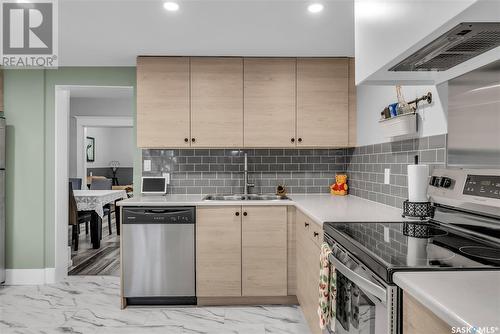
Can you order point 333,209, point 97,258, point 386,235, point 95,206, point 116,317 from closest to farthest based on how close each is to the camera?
point 386,235, point 333,209, point 116,317, point 97,258, point 95,206

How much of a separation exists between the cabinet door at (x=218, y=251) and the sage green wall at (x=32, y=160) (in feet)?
3.54

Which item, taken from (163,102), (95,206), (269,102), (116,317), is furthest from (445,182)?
(95,206)

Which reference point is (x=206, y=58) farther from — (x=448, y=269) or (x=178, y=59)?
(x=448, y=269)

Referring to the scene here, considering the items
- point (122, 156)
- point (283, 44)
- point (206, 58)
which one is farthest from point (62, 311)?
point (122, 156)

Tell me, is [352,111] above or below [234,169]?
above

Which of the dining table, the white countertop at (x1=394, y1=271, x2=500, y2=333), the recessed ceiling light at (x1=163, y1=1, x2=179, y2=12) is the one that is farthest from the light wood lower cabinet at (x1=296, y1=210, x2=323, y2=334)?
the dining table

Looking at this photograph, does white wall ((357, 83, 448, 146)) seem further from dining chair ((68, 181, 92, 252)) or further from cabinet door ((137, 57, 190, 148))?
dining chair ((68, 181, 92, 252))

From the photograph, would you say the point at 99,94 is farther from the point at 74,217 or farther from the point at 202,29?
the point at 202,29

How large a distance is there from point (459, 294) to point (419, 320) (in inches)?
5.4

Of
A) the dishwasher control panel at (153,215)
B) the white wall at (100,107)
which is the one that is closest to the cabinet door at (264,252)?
the dishwasher control panel at (153,215)

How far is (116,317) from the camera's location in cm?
290

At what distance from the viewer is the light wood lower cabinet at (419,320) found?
32.8 inches

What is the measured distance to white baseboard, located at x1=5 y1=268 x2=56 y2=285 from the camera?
3.67 m

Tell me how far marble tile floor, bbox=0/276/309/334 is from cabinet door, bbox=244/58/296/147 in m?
1.49
